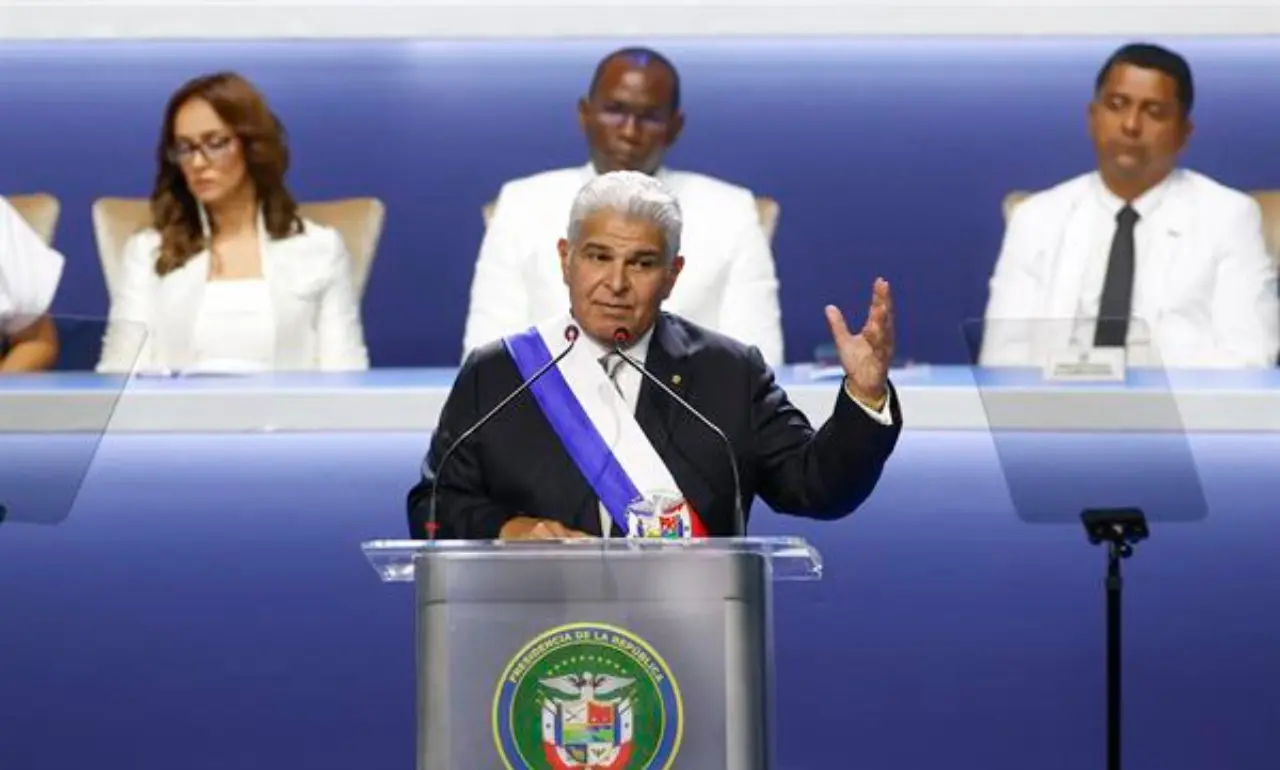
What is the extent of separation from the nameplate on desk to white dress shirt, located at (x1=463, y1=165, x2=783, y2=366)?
80 centimetres

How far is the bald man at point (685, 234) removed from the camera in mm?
6344

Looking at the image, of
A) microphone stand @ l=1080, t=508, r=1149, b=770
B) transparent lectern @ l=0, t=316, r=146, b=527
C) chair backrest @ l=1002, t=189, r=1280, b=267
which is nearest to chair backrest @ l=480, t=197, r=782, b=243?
chair backrest @ l=1002, t=189, r=1280, b=267

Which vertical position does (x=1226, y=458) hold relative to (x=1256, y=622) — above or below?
above

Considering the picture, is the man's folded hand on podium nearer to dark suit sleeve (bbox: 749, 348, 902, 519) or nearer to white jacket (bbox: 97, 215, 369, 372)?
dark suit sleeve (bbox: 749, 348, 902, 519)

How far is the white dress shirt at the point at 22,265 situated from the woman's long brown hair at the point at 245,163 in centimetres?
33

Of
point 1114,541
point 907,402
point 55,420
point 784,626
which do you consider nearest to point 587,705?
point 1114,541

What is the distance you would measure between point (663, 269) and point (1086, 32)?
105 inches

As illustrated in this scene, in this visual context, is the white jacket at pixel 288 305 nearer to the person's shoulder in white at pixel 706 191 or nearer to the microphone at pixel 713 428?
the person's shoulder in white at pixel 706 191

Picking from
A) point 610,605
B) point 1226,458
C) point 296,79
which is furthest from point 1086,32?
point 610,605

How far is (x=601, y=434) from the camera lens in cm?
414

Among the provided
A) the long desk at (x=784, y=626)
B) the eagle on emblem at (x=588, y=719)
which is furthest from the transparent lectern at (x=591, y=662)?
the long desk at (x=784, y=626)

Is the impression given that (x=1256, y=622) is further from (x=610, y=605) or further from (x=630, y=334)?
(x=610, y=605)

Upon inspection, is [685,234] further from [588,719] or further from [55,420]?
[588,719]

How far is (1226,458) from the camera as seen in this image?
5.94 metres
